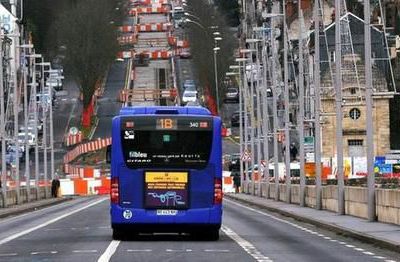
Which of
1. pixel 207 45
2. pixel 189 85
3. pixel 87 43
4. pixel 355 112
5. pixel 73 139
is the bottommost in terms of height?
pixel 73 139

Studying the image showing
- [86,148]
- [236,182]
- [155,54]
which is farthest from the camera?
[155,54]

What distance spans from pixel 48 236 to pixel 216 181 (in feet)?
18.3

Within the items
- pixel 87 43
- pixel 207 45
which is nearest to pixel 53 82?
pixel 87 43

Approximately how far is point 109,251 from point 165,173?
437cm

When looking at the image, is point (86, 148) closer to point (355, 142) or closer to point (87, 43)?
point (87, 43)

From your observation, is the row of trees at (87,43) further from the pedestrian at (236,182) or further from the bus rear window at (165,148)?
the bus rear window at (165,148)

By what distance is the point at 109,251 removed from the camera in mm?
24609

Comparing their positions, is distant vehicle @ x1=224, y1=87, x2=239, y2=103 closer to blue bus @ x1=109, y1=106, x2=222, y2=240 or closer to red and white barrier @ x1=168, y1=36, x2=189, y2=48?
red and white barrier @ x1=168, y1=36, x2=189, y2=48

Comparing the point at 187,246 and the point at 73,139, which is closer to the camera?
the point at 187,246

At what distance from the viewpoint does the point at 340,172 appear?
A: 39.8 m

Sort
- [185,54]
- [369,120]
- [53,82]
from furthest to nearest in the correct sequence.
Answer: [185,54]
[53,82]
[369,120]

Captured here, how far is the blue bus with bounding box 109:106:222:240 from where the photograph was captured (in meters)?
28.4

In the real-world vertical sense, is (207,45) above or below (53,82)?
above

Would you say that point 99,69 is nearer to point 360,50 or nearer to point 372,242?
point 360,50
